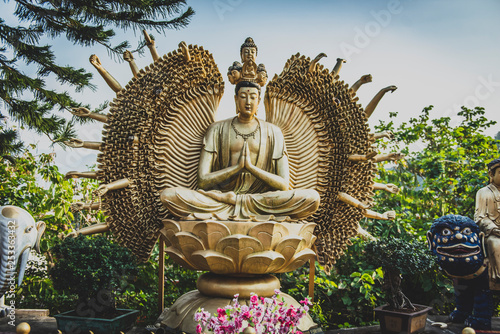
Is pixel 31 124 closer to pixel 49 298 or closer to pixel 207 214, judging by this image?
pixel 49 298

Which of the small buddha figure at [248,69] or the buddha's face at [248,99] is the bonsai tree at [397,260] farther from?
the small buddha figure at [248,69]

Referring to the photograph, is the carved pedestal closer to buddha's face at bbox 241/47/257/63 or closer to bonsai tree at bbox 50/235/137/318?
bonsai tree at bbox 50/235/137/318

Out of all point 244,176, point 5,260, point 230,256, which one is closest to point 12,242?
point 5,260

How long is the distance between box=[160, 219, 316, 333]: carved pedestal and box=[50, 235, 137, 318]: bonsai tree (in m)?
0.55

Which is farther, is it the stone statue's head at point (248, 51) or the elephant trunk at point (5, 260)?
the stone statue's head at point (248, 51)

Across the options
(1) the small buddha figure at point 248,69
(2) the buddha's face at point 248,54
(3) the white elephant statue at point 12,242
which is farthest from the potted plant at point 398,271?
(3) the white elephant statue at point 12,242

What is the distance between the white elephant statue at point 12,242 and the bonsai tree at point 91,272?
36 cm

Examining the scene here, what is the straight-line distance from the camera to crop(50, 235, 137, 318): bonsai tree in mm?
4035

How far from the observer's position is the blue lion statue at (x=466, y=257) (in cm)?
439

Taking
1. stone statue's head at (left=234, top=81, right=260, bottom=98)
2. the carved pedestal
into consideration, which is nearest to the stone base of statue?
the carved pedestal

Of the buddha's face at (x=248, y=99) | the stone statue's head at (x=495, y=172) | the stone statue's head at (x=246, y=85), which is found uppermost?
the stone statue's head at (x=246, y=85)

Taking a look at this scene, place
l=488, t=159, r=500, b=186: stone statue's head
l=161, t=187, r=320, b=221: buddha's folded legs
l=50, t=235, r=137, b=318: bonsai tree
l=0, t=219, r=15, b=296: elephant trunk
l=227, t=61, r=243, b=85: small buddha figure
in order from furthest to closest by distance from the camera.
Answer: l=227, t=61, r=243, b=85: small buddha figure → l=488, t=159, r=500, b=186: stone statue's head → l=161, t=187, r=320, b=221: buddha's folded legs → l=0, t=219, r=15, b=296: elephant trunk → l=50, t=235, r=137, b=318: bonsai tree

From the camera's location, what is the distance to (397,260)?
4391 millimetres

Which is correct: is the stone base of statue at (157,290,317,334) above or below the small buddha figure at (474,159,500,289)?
below
